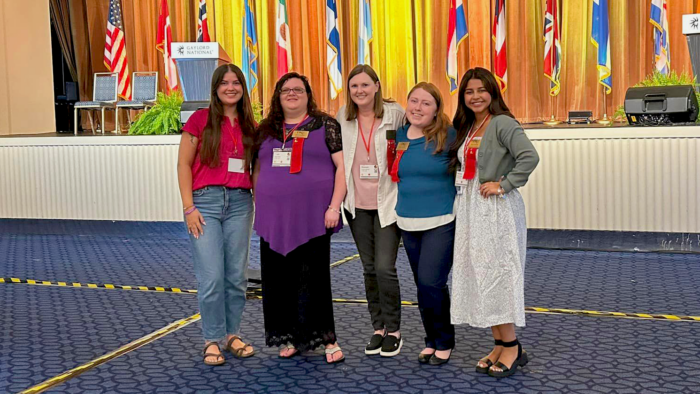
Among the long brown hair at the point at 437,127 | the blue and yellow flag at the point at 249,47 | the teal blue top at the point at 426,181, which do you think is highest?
the blue and yellow flag at the point at 249,47

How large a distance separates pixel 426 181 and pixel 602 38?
27.1 feet

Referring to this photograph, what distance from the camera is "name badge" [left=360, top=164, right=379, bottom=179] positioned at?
3.79m

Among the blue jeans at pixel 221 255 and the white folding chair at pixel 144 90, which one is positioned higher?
the white folding chair at pixel 144 90

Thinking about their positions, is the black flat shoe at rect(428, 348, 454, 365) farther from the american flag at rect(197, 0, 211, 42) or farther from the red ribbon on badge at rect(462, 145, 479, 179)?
the american flag at rect(197, 0, 211, 42)

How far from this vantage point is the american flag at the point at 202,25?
13.2 meters

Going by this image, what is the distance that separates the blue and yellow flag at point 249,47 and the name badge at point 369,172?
9611mm

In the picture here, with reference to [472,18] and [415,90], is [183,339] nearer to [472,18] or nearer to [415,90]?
[415,90]

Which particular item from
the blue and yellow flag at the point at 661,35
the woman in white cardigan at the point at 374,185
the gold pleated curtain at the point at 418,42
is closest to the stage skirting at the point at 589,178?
the woman in white cardigan at the point at 374,185

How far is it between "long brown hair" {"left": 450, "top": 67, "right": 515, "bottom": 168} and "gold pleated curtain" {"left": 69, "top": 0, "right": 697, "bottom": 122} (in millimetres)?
8342

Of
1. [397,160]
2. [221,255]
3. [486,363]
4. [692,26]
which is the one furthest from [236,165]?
[692,26]

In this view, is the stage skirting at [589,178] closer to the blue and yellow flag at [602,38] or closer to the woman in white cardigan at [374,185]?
the woman in white cardigan at [374,185]

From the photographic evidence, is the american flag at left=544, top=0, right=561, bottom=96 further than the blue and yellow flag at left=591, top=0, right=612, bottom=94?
Yes

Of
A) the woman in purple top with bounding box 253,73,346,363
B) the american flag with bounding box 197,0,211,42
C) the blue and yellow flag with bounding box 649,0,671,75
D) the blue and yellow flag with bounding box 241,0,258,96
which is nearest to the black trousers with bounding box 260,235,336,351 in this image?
the woman in purple top with bounding box 253,73,346,363

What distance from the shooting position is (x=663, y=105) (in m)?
6.69
